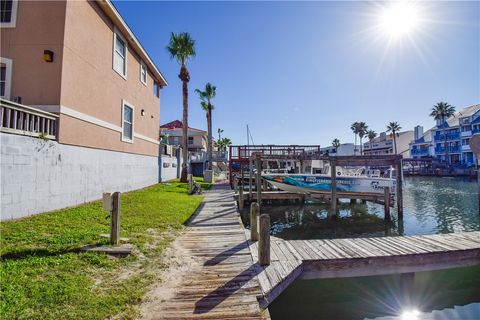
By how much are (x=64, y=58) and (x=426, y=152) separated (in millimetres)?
76924

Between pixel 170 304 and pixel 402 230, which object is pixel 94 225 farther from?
pixel 402 230

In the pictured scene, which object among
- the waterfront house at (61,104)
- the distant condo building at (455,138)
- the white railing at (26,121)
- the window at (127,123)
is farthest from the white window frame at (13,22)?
the distant condo building at (455,138)

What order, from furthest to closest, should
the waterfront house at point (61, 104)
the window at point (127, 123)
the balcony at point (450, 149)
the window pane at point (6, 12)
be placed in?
the balcony at point (450, 149)
the window at point (127, 123)
the window pane at point (6, 12)
the waterfront house at point (61, 104)

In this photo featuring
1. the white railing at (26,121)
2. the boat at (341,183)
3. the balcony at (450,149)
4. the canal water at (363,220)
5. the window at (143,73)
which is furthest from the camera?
the balcony at (450,149)

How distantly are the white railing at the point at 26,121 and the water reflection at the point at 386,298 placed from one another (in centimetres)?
794

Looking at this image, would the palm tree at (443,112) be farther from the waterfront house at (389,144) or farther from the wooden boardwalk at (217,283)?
the wooden boardwalk at (217,283)

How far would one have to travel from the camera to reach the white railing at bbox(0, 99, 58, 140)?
653 centimetres

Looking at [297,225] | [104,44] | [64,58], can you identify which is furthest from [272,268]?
[104,44]

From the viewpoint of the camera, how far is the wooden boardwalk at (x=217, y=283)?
343 cm

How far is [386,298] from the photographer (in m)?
5.82

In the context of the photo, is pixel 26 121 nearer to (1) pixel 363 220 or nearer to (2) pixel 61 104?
(2) pixel 61 104

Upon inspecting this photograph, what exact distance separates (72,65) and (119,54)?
436cm

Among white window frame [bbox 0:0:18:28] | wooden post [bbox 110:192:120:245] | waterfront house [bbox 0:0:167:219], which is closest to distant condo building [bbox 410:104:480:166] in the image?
waterfront house [bbox 0:0:167:219]

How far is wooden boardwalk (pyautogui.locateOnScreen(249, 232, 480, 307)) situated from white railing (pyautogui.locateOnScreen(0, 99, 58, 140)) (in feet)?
23.0
